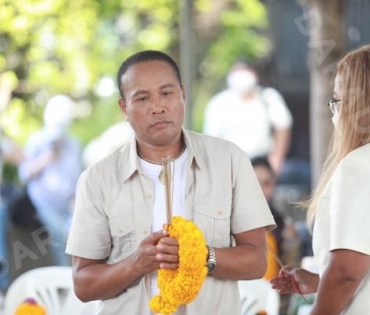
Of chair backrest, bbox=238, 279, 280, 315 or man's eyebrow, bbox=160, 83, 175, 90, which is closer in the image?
man's eyebrow, bbox=160, 83, 175, 90

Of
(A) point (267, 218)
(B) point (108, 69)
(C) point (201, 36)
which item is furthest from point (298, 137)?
(A) point (267, 218)

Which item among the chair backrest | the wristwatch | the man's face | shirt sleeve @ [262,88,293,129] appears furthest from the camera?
shirt sleeve @ [262,88,293,129]

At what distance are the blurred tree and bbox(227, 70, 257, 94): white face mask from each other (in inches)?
3.3

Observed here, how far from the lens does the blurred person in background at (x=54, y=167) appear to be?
545 cm

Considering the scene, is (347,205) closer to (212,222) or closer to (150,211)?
(212,222)

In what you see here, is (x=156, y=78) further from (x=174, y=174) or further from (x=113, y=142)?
(x=113, y=142)

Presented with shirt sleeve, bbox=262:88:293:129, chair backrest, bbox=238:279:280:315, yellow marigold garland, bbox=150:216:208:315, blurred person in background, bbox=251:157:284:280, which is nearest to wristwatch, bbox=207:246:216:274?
yellow marigold garland, bbox=150:216:208:315

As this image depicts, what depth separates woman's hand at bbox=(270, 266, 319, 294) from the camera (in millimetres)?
2477

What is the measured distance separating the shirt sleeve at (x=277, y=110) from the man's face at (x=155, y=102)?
3232 millimetres

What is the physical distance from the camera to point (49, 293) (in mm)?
3611

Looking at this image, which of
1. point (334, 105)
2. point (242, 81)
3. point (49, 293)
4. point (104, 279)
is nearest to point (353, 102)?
point (334, 105)

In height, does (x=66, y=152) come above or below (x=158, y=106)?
below

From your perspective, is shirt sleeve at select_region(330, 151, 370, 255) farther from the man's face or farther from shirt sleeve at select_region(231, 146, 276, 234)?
the man's face

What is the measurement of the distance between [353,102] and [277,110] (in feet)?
11.0
